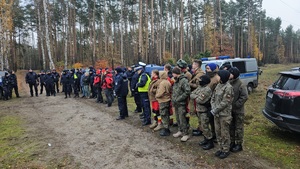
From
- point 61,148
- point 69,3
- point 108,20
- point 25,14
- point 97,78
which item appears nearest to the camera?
point 61,148

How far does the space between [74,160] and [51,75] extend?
11.0m

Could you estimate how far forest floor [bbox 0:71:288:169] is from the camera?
451cm

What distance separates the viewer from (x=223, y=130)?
452 centimetres

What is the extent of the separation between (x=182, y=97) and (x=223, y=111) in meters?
1.29

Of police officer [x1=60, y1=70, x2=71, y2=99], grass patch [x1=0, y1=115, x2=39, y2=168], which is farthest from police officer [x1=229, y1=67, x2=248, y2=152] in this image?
police officer [x1=60, y1=70, x2=71, y2=99]

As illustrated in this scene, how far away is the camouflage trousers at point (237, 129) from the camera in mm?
4859

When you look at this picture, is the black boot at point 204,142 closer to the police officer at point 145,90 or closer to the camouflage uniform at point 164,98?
the camouflage uniform at point 164,98

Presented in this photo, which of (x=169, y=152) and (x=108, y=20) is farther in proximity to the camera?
(x=108, y=20)

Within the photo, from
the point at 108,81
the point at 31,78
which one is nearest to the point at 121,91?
the point at 108,81

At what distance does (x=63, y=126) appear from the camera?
7.37 metres

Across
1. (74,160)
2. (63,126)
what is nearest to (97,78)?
(63,126)

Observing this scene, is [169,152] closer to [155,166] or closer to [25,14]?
[155,166]

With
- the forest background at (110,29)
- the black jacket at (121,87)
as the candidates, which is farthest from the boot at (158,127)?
the forest background at (110,29)

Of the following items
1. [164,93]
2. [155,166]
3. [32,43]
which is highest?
[32,43]
